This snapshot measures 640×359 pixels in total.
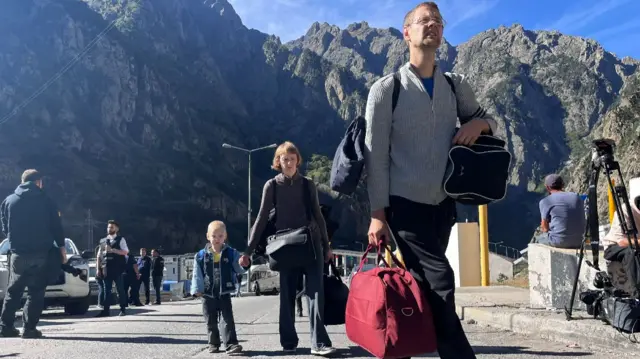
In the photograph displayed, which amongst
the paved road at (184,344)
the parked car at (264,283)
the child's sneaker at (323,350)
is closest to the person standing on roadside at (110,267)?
the paved road at (184,344)

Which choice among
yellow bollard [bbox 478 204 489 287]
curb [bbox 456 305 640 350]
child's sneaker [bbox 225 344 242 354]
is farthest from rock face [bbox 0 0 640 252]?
child's sneaker [bbox 225 344 242 354]

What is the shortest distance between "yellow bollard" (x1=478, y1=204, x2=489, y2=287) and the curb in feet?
12.0

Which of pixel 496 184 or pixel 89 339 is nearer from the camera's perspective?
pixel 496 184

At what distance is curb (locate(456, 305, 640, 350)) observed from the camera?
4.65 metres

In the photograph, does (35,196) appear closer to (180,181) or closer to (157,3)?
(180,181)

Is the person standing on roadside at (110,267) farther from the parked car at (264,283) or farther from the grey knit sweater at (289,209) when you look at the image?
the parked car at (264,283)

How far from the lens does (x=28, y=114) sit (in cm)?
9169

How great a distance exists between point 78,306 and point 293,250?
8613mm

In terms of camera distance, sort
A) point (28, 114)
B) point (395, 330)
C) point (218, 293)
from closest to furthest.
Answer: point (395, 330), point (218, 293), point (28, 114)

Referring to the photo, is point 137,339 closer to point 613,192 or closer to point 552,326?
point 552,326

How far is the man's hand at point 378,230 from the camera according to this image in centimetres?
287

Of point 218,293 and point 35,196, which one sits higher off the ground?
point 35,196

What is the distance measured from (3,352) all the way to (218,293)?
6.29ft

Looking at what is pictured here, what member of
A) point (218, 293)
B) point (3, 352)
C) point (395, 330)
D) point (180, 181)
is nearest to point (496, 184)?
point (395, 330)
